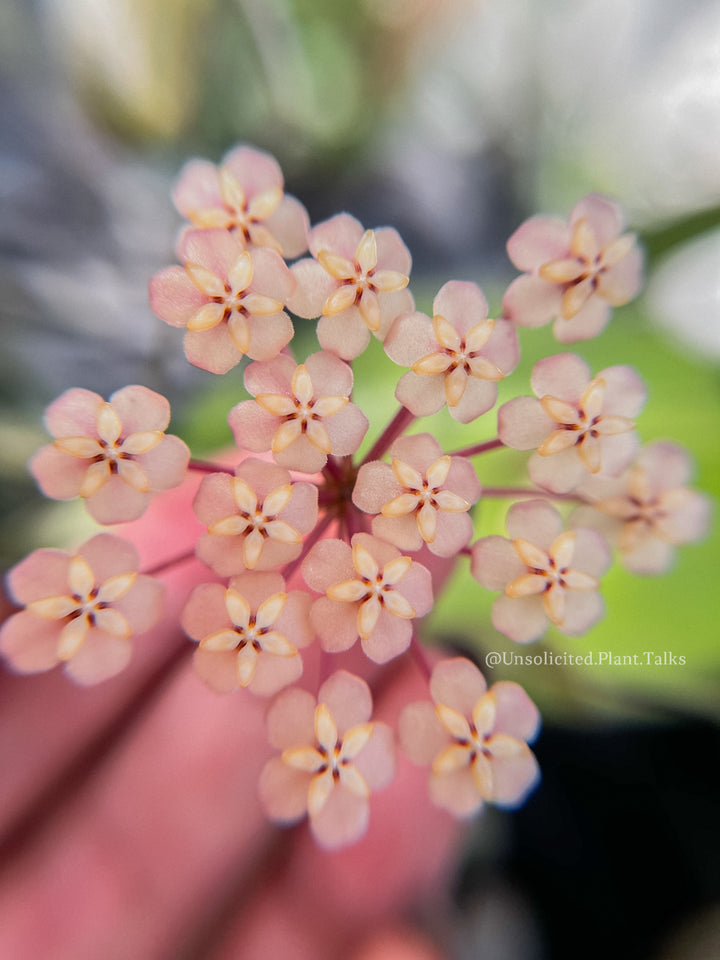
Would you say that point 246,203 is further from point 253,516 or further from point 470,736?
point 470,736

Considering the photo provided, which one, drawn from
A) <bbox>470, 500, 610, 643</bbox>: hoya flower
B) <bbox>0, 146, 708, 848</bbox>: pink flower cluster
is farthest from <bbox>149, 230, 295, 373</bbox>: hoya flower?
<bbox>470, 500, 610, 643</bbox>: hoya flower

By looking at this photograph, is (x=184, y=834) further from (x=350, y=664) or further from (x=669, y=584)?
(x=669, y=584)

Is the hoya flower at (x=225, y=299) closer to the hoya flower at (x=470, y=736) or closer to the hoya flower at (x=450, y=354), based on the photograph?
the hoya flower at (x=450, y=354)

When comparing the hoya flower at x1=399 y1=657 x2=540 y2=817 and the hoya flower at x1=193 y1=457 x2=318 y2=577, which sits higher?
the hoya flower at x1=193 y1=457 x2=318 y2=577

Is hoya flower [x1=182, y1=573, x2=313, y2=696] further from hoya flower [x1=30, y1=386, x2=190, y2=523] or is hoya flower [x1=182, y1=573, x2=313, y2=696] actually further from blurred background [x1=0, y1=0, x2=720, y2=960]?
blurred background [x1=0, y1=0, x2=720, y2=960]

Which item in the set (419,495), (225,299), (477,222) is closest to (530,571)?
(419,495)
